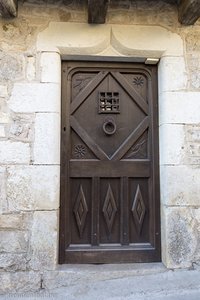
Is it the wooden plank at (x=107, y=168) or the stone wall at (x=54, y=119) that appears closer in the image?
the stone wall at (x=54, y=119)

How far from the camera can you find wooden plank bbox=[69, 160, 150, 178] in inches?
100

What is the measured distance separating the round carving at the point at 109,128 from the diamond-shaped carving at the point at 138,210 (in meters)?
0.58

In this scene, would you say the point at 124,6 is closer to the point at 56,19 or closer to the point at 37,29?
the point at 56,19

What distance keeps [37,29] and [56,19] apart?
7.4 inches

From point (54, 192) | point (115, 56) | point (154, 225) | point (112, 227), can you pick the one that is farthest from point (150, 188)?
point (115, 56)

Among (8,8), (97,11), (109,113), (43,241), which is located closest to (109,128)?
(109,113)

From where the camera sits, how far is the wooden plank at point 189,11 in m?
2.28

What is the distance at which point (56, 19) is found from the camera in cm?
248

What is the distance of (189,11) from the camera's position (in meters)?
2.37

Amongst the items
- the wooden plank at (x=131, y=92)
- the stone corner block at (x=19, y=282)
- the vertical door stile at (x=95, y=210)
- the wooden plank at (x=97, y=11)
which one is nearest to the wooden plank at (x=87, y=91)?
the wooden plank at (x=131, y=92)

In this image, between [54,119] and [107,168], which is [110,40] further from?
[107,168]

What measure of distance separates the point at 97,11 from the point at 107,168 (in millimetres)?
1317

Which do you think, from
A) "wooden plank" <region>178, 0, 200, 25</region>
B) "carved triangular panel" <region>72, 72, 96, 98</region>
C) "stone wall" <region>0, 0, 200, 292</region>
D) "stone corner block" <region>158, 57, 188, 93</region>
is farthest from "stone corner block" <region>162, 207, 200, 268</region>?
"wooden plank" <region>178, 0, 200, 25</region>

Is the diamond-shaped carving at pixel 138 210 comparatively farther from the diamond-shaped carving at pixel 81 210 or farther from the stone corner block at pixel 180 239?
the diamond-shaped carving at pixel 81 210
